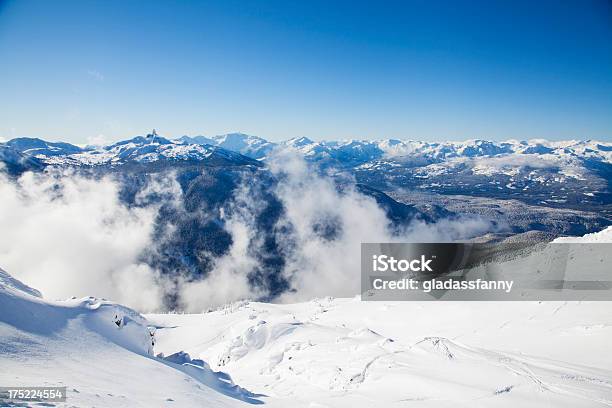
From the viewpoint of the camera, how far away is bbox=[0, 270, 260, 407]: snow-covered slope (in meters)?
16.8

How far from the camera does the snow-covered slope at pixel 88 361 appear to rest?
1681 centimetres

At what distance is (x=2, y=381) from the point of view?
48.9 feet

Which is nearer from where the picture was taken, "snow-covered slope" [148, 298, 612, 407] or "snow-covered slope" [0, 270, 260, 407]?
"snow-covered slope" [0, 270, 260, 407]

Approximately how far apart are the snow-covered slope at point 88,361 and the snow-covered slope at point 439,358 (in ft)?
24.5

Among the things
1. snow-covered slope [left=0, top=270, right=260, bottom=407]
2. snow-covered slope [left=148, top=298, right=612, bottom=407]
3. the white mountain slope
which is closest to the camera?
snow-covered slope [left=0, top=270, right=260, bottom=407]

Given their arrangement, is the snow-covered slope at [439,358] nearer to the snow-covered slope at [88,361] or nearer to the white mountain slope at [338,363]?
the white mountain slope at [338,363]

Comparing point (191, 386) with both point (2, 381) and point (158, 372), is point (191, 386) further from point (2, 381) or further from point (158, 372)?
point (2, 381)

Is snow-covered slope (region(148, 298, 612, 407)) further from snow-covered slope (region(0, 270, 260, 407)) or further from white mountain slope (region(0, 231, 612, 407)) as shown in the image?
snow-covered slope (region(0, 270, 260, 407))

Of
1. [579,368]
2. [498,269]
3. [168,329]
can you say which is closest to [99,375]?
[579,368]

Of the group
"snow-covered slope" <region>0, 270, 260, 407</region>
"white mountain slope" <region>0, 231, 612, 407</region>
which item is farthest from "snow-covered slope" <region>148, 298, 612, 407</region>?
"snow-covered slope" <region>0, 270, 260, 407</region>

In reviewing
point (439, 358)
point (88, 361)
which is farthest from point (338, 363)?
point (88, 361)

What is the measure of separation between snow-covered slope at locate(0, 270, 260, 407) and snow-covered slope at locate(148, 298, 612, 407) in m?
7.45

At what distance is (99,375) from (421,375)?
23.5m

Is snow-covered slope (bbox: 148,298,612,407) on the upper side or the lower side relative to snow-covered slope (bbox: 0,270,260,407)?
lower
